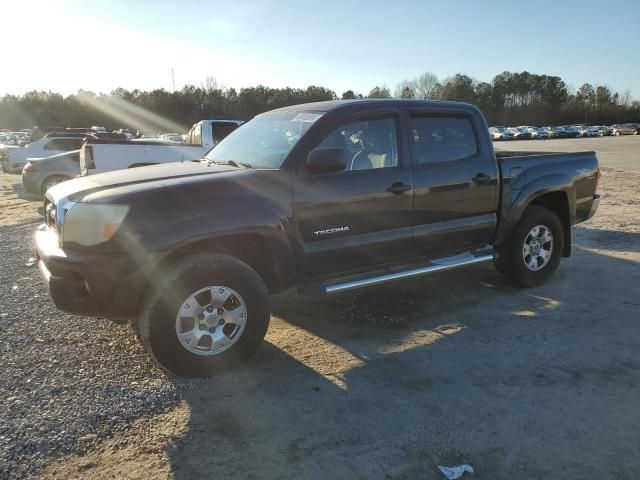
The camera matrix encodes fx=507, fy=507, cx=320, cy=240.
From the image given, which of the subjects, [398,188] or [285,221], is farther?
[398,188]

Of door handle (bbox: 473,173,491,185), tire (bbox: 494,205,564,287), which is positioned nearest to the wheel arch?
door handle (bbox: 473,173,491,185)

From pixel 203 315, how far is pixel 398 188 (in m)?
1.98

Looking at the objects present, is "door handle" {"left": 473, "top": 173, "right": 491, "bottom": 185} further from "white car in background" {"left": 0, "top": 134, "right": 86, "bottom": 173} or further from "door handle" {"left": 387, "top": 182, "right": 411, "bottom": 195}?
"white car in background" {"left": 0, "top": 134, "right": 86, "bottom": 173}

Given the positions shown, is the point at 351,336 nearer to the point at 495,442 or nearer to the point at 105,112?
the point at 495,442

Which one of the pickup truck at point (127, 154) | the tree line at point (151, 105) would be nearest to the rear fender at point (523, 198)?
the pickup truck at point (127, 154)

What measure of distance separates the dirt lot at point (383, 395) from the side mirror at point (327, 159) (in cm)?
148

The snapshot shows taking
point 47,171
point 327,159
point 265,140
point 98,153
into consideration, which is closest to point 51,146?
point 47,171

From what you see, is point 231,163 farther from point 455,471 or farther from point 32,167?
point 32,167

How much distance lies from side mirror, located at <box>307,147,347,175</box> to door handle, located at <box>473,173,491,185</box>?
68.7 inches

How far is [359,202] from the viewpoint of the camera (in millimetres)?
4207

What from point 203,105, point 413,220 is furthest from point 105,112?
point 413,220

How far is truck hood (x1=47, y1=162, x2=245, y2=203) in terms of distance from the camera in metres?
3.53

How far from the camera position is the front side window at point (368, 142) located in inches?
168

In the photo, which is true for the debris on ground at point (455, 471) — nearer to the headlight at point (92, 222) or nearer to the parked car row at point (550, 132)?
the headlight at point (92, 222)
